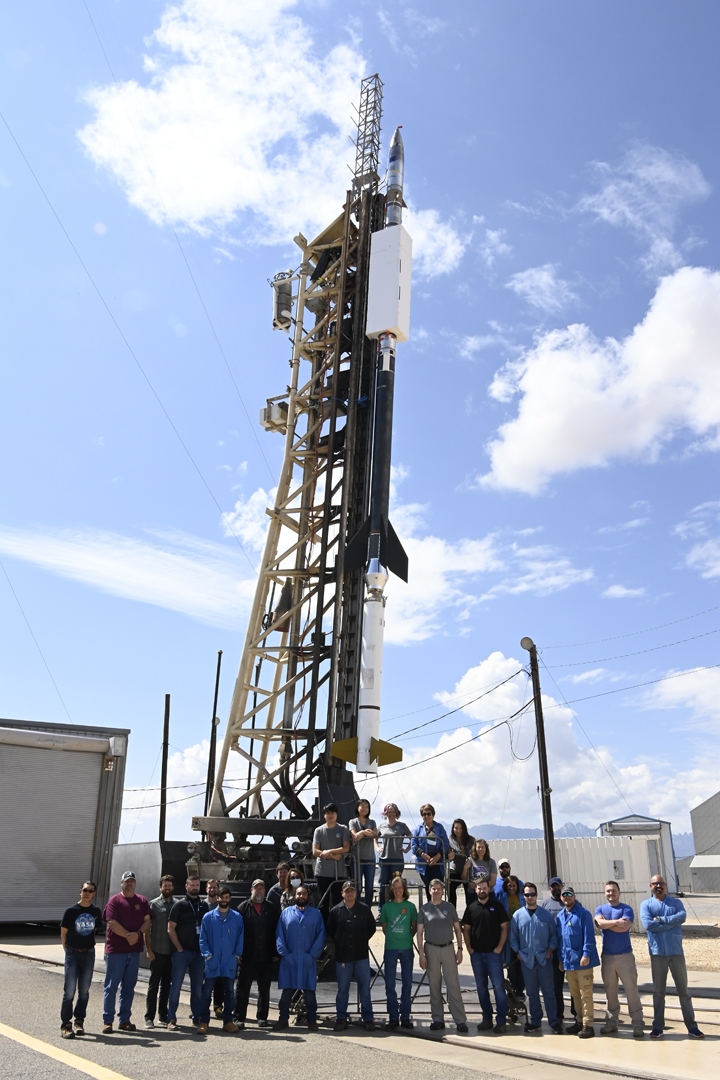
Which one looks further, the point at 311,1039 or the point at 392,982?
the point at 392,982

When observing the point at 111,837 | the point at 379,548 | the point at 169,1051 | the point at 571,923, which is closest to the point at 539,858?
the point at 111,837

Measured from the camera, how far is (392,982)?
9328mm

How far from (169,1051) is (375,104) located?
19.9 metres

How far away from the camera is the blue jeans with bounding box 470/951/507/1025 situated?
9047 mm

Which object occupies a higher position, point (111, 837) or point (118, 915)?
point (111, 837)

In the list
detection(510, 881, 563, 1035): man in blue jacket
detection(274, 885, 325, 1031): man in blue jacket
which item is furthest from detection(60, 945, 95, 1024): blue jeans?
detection(510, 881, 563, 1035): man in blue jacket

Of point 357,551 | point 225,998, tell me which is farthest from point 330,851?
point 357,551

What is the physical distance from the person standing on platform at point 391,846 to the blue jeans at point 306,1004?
5.87ft

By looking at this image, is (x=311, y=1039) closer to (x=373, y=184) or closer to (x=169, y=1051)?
(x=169, y=1051)

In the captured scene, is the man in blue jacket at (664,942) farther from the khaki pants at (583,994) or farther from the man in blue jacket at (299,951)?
the man in blue jacket at (299,951)

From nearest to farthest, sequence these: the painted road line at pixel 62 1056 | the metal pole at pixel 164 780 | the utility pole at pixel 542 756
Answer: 1. the painted road line at pixel 62 1056
2. the utility pole at pixel 542 756
3. the metal pole at pixel 164 780

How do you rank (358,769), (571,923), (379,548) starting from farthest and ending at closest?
1. (379,548)
2. (358,769)
3. (571,923)

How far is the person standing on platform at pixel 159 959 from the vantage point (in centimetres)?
947

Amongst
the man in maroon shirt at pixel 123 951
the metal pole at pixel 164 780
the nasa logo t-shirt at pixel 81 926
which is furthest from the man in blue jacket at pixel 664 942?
the metal pole at pixel 164 780
